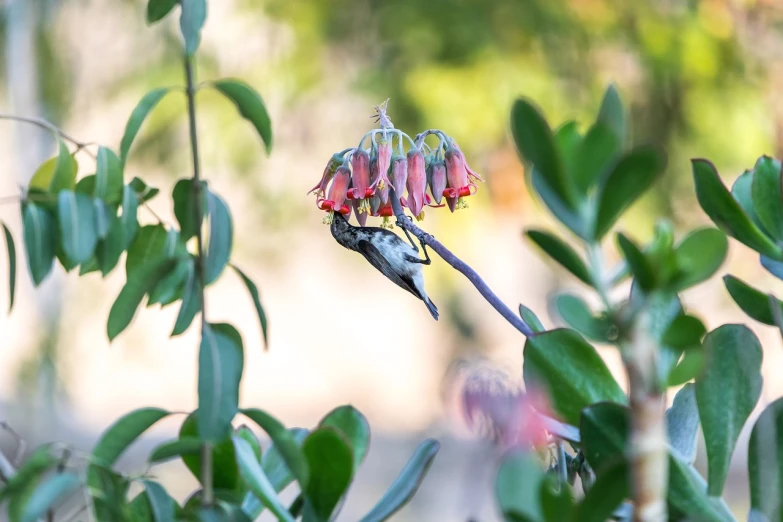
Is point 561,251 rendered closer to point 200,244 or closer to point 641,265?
point 641,265

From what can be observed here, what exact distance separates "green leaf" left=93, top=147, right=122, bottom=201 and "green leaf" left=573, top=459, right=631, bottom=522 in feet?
1.69

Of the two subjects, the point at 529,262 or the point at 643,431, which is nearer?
the point at 643,431

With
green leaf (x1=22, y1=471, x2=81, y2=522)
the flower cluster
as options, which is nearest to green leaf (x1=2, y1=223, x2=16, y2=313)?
green leaf (x1=22, y1=471, x2=81, y2=522)

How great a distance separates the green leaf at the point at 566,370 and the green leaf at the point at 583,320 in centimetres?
12

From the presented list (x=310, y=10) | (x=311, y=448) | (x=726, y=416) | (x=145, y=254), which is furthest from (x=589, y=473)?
(x=310, y=10)

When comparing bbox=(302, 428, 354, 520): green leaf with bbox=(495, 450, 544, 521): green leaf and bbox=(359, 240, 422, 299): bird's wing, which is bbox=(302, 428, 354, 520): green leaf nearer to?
bbox=(495, 450, 544, 521): green leaf

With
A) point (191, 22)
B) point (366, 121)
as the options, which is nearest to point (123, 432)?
point (191, 22)

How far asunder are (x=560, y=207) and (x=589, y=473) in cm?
32

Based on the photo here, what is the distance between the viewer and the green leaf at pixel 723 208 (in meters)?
0.56

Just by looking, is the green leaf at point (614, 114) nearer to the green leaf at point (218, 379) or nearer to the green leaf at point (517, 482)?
the green leaf at point (517, 482)

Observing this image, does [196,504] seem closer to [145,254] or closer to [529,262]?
[145,254]

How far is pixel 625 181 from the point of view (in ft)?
1.24

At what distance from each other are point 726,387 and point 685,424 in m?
0.07

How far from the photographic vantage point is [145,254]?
77 cm
